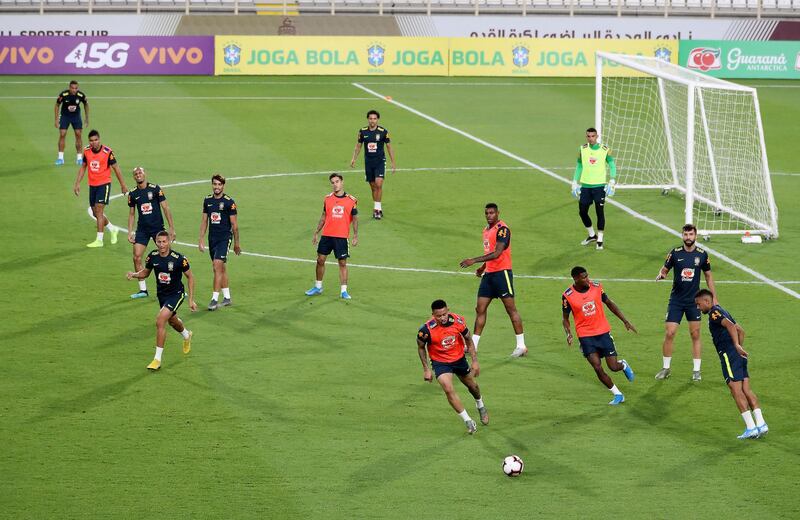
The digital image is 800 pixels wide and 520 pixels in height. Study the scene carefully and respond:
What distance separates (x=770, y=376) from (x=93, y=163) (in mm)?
14209

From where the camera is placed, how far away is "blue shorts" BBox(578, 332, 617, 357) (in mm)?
16922

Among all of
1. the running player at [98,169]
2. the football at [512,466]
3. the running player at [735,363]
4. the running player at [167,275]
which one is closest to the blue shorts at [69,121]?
the running player at [98,169]

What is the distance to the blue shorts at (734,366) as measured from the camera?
51.6 feet

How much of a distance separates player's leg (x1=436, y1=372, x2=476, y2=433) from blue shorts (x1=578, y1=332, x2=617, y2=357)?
Answer: 2.11m

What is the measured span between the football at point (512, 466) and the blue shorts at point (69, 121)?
23.3m

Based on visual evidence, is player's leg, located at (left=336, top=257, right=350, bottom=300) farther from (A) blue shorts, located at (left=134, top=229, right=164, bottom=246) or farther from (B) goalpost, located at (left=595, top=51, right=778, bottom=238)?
(B) goalpost, located at (left=595, top=51, right=778, bottom=238)

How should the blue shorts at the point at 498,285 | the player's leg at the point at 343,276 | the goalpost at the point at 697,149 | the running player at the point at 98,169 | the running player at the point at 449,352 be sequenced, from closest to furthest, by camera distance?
1. the running player at the point at 449,352
2. the blue shorts at the point at 498,285
3. the player's leg at the point at 343,276
4. the running player at the point at 98,169
5. the goalpost at the point at 697,149

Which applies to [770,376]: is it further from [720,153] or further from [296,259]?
[720,153]

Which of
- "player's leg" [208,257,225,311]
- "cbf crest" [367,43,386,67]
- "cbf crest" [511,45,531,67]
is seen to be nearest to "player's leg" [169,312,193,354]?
"player's leg" [208,257,225,311]

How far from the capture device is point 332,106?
4606cm

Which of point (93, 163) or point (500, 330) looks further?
point (93, 163)

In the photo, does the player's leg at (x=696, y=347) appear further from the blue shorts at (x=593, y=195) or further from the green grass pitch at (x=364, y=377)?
the blue shorts at (x=593, y=195)

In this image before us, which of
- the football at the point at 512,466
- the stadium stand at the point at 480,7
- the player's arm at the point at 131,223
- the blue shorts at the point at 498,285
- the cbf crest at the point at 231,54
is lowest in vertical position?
the football at the point at 512,466

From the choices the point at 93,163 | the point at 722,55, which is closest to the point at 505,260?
the point at 93,163
